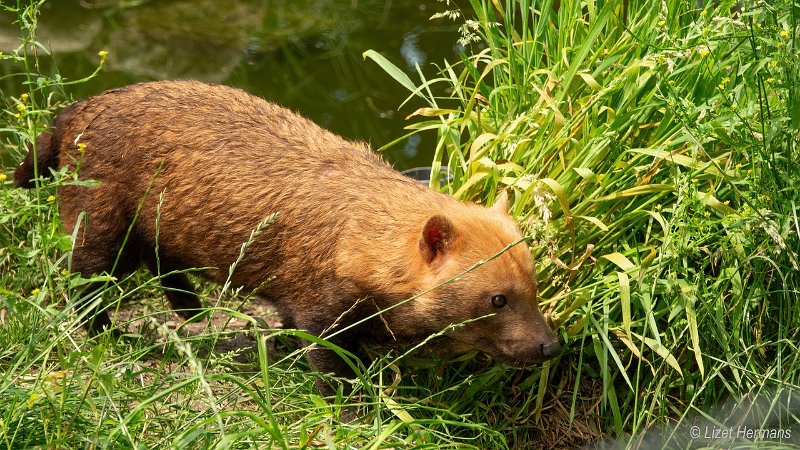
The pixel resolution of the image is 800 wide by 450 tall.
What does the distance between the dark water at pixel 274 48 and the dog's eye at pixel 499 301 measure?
4.20 metres

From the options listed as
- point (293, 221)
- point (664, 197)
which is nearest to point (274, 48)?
point (293, 221)

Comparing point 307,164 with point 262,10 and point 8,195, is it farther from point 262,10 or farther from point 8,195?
point 262,10

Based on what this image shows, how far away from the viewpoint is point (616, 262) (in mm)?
4934

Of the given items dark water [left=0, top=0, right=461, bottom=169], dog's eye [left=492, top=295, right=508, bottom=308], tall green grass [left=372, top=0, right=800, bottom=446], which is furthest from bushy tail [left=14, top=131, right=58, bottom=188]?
dark water [left=0, top=0, right=461, bottom=169]

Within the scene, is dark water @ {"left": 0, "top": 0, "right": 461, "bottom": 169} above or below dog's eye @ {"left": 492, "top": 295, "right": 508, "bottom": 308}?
below

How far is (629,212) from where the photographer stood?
5.18 m

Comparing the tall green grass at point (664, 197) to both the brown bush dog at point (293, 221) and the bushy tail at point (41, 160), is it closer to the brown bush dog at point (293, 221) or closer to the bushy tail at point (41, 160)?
the brown bush dog at point (293, 221)

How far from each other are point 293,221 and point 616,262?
1.63 meters

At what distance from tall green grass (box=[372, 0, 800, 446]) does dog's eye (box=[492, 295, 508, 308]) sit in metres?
0.37

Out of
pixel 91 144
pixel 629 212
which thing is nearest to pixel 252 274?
pixel 91 144

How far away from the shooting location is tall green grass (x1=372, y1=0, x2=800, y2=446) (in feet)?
15.2

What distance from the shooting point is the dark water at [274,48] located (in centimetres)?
930

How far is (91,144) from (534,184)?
2.36 m

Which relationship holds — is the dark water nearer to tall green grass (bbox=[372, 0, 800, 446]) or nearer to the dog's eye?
tall green grass (bbox=[372, 0, 800, 446])
